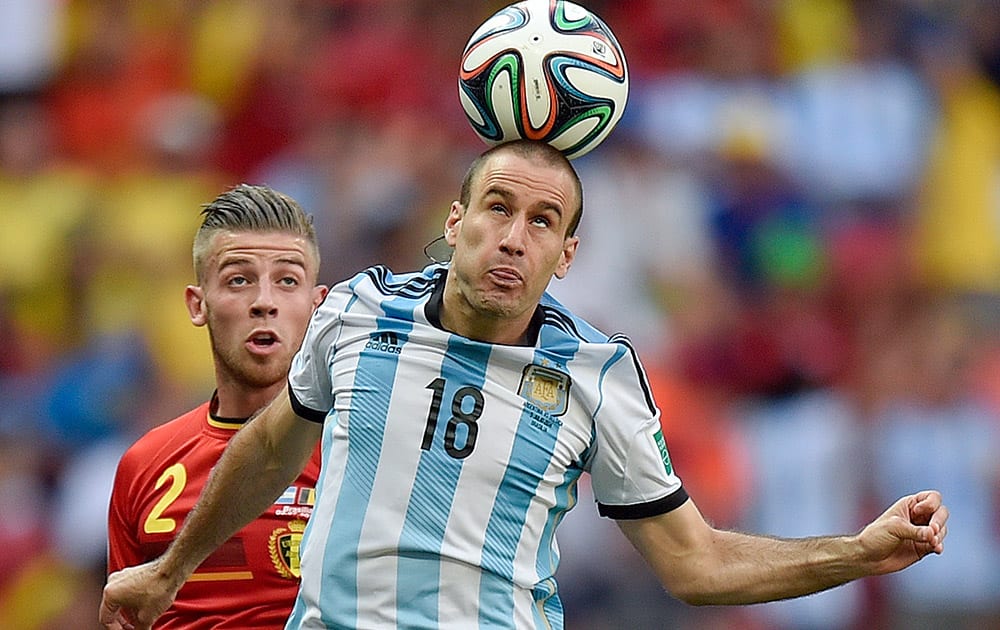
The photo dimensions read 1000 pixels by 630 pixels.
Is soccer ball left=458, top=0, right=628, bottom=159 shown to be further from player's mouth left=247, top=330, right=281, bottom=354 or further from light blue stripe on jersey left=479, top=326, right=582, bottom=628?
player's mouth left=247, top=330, right=281, bottom=354

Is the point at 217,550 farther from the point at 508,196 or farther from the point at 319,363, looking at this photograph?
the point at 508,196

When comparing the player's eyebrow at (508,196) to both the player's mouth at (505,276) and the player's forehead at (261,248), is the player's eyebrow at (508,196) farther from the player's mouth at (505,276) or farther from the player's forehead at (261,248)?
the player's forehead at (261,248)

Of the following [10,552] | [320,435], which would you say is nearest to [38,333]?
[10,552]

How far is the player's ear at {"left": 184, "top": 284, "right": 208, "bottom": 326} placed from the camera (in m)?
6.07

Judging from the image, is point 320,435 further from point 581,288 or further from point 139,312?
point 139,312

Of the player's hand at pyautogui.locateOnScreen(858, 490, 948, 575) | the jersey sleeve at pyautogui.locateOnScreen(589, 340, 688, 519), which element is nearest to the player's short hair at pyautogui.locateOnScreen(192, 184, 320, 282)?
the jersey sleeve at pyautogui.locateOnScreen(589, 340, 688, 519)

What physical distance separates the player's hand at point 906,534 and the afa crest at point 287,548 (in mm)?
1853

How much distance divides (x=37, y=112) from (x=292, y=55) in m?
1.75

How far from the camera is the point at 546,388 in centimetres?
475

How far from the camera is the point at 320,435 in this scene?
5164 mm

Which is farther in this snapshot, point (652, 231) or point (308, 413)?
point (652, 231)

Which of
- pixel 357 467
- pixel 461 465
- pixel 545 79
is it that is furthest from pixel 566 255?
pixel 357 467

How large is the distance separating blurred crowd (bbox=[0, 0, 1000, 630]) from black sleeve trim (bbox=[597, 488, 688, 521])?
4.24m

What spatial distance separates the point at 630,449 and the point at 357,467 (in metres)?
0.70
